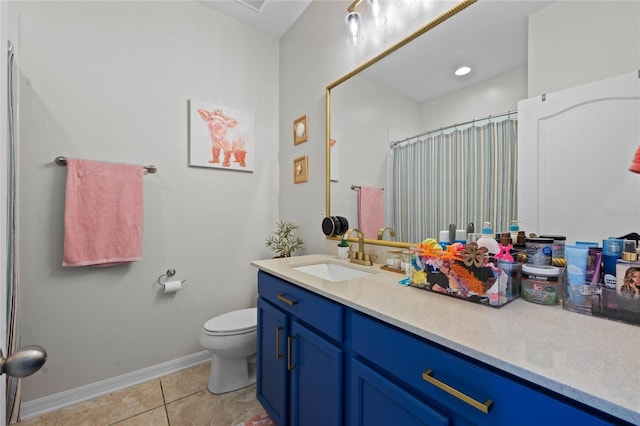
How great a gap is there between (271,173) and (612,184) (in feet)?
6.91

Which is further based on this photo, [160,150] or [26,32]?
[160,150]

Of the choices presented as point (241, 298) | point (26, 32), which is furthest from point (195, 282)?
point (26, 32)

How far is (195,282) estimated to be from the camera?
2.05 meters

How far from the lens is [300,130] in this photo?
219 centimetres

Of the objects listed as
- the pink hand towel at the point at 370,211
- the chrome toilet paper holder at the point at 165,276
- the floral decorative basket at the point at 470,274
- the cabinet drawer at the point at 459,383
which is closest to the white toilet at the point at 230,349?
the chrome toilet paper holder at the point at 165,276

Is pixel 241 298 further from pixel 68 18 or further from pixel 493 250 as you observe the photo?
pixel 68 18

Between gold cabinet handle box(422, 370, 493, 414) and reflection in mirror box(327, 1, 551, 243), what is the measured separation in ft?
2.35

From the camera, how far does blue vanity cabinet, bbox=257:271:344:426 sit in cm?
97

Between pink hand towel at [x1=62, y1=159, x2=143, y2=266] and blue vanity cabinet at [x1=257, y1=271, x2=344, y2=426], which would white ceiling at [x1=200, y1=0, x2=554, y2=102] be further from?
pink hand towel at [x1=62, y1=159, x2=143, y2=266]

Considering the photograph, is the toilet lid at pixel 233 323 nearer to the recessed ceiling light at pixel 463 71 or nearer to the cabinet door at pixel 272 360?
the cabinet door at pixel 272 360

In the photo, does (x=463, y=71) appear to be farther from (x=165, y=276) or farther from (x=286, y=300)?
(x=165, y=276)

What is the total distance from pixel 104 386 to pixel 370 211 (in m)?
2.01

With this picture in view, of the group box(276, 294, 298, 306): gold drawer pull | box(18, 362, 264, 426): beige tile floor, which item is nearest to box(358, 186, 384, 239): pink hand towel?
box(276, 294, 298, 306): gold drawer pull

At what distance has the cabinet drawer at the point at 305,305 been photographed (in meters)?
0.96
